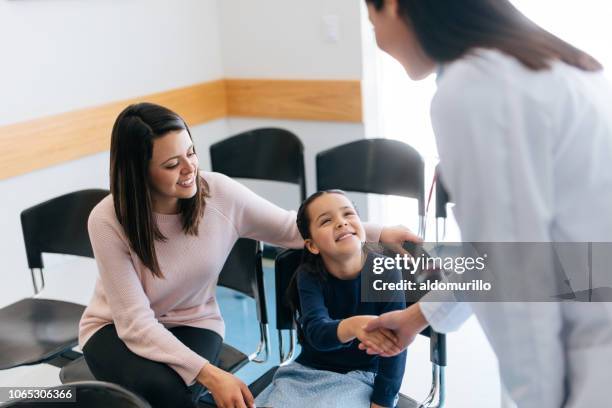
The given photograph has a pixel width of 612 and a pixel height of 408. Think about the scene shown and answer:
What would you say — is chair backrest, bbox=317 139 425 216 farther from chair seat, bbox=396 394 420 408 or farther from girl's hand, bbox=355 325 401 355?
girl's hand, bbox=355 325 401 355

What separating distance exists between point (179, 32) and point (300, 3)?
28.4 inches

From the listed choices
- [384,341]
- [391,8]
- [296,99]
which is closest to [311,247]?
[384,341]

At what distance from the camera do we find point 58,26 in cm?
309

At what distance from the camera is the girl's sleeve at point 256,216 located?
1928 millimetres

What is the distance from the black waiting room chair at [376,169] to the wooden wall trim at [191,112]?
33.0 inches

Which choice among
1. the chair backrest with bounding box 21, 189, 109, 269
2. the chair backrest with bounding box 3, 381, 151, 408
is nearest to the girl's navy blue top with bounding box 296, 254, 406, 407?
the chair backrest with bounding box 3, 381, 151, 408

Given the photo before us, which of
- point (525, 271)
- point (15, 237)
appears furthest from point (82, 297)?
point (525, 271)

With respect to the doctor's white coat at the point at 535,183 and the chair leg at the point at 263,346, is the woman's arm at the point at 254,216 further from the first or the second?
the doctor's white coat at the point at 535,183

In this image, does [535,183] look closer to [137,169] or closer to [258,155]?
[137,169]

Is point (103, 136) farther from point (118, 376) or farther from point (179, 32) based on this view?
point (118, 376)

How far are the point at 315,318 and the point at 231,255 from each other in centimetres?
56

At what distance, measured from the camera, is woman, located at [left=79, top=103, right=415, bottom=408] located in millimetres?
1707

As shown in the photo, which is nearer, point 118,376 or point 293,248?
point 118,376

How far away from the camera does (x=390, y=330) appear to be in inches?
55.4
